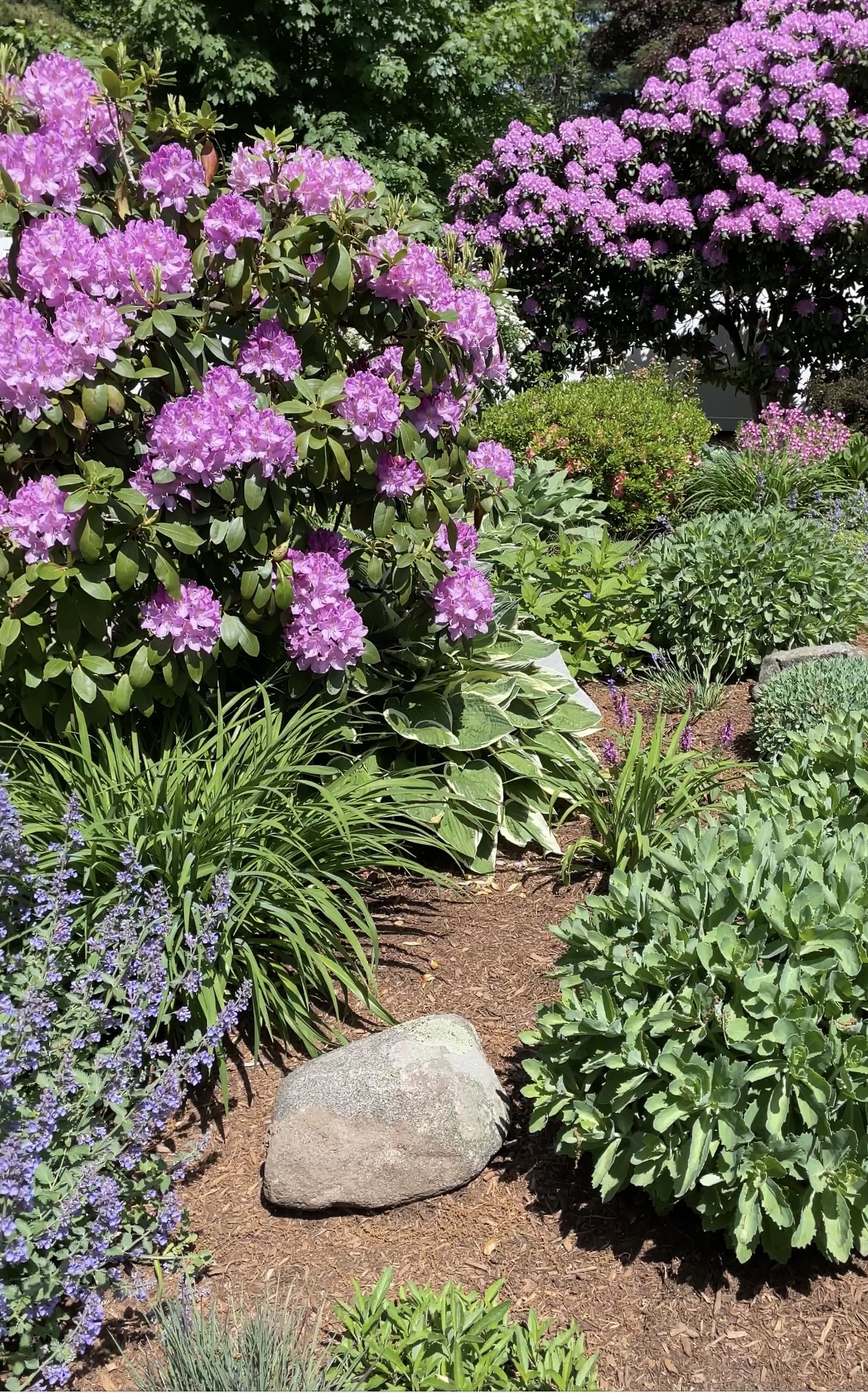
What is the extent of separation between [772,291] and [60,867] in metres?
9.17

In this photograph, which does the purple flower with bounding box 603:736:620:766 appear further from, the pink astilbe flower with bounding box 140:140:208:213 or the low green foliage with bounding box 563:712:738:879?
the pink astilbe flower with bounding box 140:140:208:213

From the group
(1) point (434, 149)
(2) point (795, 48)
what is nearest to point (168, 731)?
(2) point (795, 48)

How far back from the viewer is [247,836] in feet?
9.46

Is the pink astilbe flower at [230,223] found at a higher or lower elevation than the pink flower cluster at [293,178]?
lower

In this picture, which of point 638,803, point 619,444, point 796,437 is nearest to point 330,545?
point 638,803

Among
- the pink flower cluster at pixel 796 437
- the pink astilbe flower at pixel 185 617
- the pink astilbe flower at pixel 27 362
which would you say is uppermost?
the pink astilbe flower at pixel 27 362

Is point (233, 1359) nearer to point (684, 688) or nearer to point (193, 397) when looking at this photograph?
point (193, 397)

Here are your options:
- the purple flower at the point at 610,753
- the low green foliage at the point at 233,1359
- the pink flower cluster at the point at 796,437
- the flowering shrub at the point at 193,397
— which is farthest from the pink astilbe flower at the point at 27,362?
the pink flower cluster at the point at 796,437

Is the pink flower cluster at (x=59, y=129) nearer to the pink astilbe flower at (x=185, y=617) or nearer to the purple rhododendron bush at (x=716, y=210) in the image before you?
the pink astilbe flower at (x=185, y=617)

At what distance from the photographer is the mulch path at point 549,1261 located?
83.8 inches

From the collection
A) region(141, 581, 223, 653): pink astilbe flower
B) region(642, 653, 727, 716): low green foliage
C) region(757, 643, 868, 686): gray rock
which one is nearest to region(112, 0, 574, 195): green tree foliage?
region(642, 653, 727, 716): low green foliage

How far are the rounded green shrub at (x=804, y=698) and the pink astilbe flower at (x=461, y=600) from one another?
45.9 inches

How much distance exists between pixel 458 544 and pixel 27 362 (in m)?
1.43

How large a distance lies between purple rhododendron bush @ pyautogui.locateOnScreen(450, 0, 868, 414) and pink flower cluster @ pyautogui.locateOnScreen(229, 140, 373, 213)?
23.2 ft
